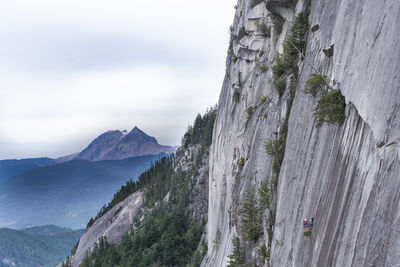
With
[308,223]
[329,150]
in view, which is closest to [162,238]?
[308,223]

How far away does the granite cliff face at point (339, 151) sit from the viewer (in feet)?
32.2

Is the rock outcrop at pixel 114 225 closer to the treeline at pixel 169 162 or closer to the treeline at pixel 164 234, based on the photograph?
the treeline at pixel 164 234

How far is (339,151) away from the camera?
539 inches

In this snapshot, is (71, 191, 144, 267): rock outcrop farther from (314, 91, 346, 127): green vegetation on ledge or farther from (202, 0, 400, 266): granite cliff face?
(314, 91, 346, 127): green vegetation on ledge

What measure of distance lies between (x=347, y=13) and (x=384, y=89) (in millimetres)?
6111

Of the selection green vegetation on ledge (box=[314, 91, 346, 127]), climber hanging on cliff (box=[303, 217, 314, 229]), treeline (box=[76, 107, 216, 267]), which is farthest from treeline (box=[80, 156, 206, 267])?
green vegetation on ledge (box=[314, 91, 346, 127])

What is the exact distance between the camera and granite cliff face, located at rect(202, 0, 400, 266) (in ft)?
32.2

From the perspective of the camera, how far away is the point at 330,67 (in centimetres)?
1675

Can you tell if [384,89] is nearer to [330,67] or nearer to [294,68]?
[330,67]

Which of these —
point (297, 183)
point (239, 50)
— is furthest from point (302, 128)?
point (239, 50)

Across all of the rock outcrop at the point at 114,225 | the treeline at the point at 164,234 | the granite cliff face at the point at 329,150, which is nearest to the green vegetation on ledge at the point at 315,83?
the granite cliff face at the point at 329,150

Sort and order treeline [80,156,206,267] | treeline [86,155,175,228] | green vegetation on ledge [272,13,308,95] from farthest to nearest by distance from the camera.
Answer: treeline [86,155,175,228] → treeline [80,156,206,267] → green vegetation on ledge [272,13,308,95]

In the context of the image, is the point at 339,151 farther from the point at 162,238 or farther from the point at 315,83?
the point at 162,238

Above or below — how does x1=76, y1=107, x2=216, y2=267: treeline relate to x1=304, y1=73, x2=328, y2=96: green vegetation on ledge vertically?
below
